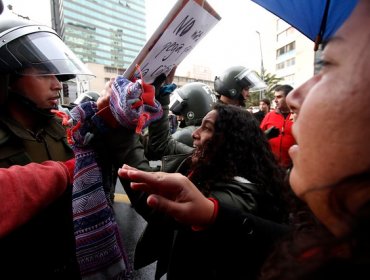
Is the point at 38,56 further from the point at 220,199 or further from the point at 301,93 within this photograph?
the point at 301,93

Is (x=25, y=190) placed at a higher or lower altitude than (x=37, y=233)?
higher

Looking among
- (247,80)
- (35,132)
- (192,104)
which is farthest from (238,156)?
(247,80)

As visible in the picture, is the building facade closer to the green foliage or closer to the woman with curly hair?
the green foliage

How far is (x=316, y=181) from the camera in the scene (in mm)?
600

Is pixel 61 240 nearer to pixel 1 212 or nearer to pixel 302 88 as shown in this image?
pixel 1 212

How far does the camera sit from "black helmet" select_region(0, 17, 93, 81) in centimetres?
150

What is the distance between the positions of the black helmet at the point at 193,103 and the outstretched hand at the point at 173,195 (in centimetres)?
213

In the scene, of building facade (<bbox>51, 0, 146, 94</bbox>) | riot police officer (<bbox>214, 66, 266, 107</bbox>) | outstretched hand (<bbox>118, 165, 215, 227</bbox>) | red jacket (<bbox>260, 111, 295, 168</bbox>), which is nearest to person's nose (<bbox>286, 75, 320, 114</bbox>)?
outstretched hand (<bbox>118, 165, 215, 227</bbox>)

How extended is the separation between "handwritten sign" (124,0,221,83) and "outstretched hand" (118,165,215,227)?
0.46m

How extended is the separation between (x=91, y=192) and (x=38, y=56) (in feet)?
2.90

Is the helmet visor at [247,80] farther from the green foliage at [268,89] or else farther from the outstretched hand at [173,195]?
the green foliage at [268,89]

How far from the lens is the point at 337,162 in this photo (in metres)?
0.55

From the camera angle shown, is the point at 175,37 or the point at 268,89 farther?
the point at 268,89

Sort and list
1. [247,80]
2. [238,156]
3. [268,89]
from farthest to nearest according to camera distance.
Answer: [268,89] < [247,80] < [238,156]
